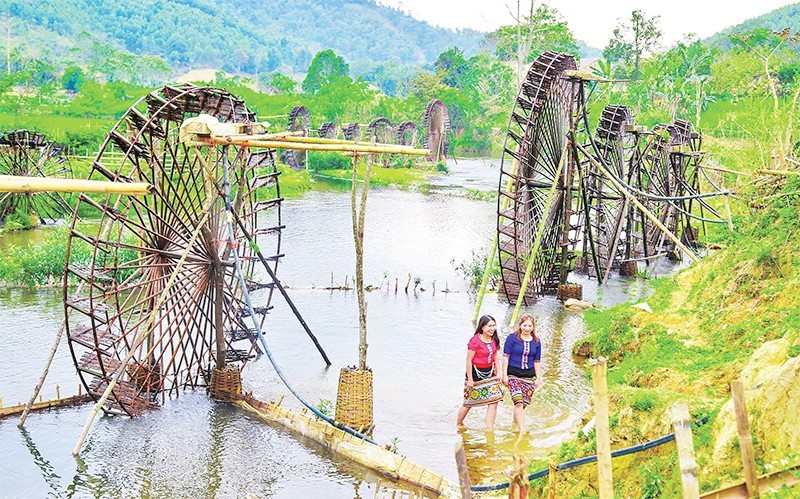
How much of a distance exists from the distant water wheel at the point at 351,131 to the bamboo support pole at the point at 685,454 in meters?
52.2

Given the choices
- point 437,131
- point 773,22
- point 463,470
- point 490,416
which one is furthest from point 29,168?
point 773,22

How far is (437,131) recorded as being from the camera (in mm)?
64062

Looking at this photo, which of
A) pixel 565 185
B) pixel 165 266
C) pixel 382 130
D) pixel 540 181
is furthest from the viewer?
pixel 382 130

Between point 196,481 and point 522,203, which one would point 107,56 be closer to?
point 522,203

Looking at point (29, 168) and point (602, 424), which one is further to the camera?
point (29, 168)

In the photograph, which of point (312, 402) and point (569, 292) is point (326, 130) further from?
point (312, 402)

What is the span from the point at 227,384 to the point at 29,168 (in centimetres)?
2119

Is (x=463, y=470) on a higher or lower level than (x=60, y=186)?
lower

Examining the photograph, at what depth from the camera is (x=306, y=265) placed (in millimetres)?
25766

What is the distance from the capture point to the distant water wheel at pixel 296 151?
5459cm

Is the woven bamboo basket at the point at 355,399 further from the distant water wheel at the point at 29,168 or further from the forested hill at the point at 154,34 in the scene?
the forested hill at the point at 154,34

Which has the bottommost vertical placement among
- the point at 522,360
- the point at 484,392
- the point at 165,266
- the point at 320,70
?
the point at 484,392

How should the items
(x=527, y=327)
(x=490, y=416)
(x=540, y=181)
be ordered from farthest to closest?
1. (x=540, y=181)
2. (x=490, y=416)
3. (x=527, y=327)

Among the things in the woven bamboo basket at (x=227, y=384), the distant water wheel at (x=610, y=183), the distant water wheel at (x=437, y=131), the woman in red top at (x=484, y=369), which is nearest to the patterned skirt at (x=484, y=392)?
the woman in red top at (x=484, y=369)
